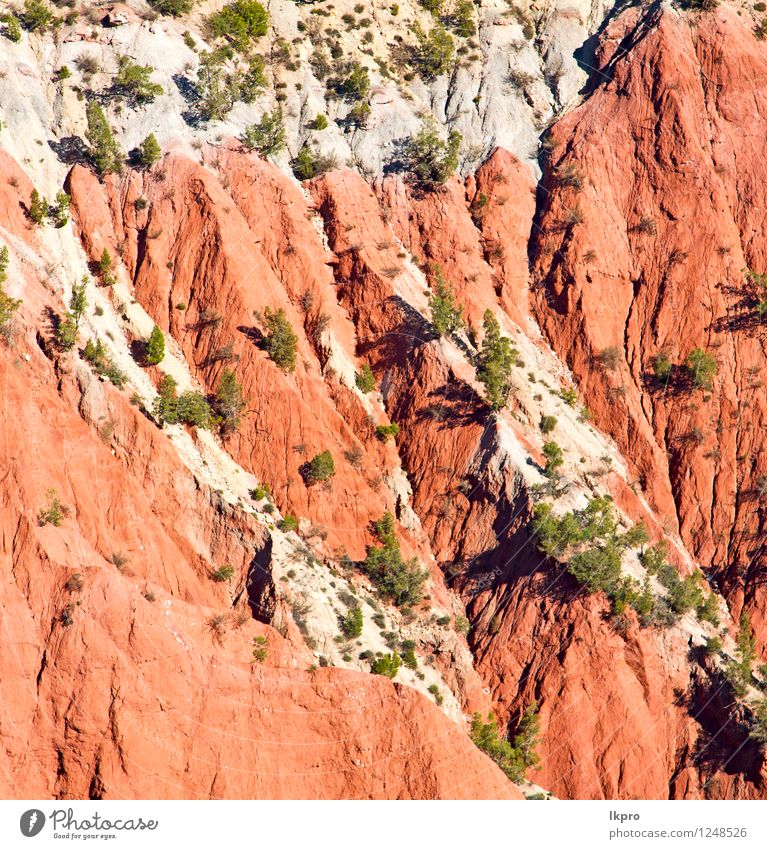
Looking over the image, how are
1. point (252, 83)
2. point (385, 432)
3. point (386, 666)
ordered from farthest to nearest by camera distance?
point (252, 83), point (385, 432), point (386, 666)

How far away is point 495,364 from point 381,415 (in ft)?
18.2

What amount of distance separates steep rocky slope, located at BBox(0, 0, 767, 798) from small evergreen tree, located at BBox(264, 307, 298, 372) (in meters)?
0.52

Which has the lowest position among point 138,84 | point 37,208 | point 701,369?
point 701,369

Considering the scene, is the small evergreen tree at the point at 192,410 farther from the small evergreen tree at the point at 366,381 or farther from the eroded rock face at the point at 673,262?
the eroded rock face at the point at 673,262

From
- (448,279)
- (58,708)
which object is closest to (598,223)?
(448,279)

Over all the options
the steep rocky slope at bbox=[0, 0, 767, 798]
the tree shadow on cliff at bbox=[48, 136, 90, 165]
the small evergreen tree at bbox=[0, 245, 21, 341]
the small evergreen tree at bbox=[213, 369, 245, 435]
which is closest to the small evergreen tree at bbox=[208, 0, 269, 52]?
the steep rocky slope at bbox=[0, 0, 767, 798]

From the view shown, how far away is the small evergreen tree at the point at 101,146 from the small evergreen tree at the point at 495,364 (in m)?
19.0

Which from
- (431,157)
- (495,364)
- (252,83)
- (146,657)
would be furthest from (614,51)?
(146,657)

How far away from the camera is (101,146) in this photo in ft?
184

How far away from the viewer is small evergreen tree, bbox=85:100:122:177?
56.2m

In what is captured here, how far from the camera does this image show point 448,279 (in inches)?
2242

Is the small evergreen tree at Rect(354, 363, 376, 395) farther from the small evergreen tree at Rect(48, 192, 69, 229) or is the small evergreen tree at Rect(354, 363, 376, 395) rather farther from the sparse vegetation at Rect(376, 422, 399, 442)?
the small evergreen tree at Rect(48, 192, 69, 229)

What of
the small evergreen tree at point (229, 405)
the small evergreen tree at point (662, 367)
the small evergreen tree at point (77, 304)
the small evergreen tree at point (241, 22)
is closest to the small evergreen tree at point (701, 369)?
the small evergreen tree at point (662, 367)

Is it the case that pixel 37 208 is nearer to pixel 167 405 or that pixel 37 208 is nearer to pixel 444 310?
pixel 167 405
